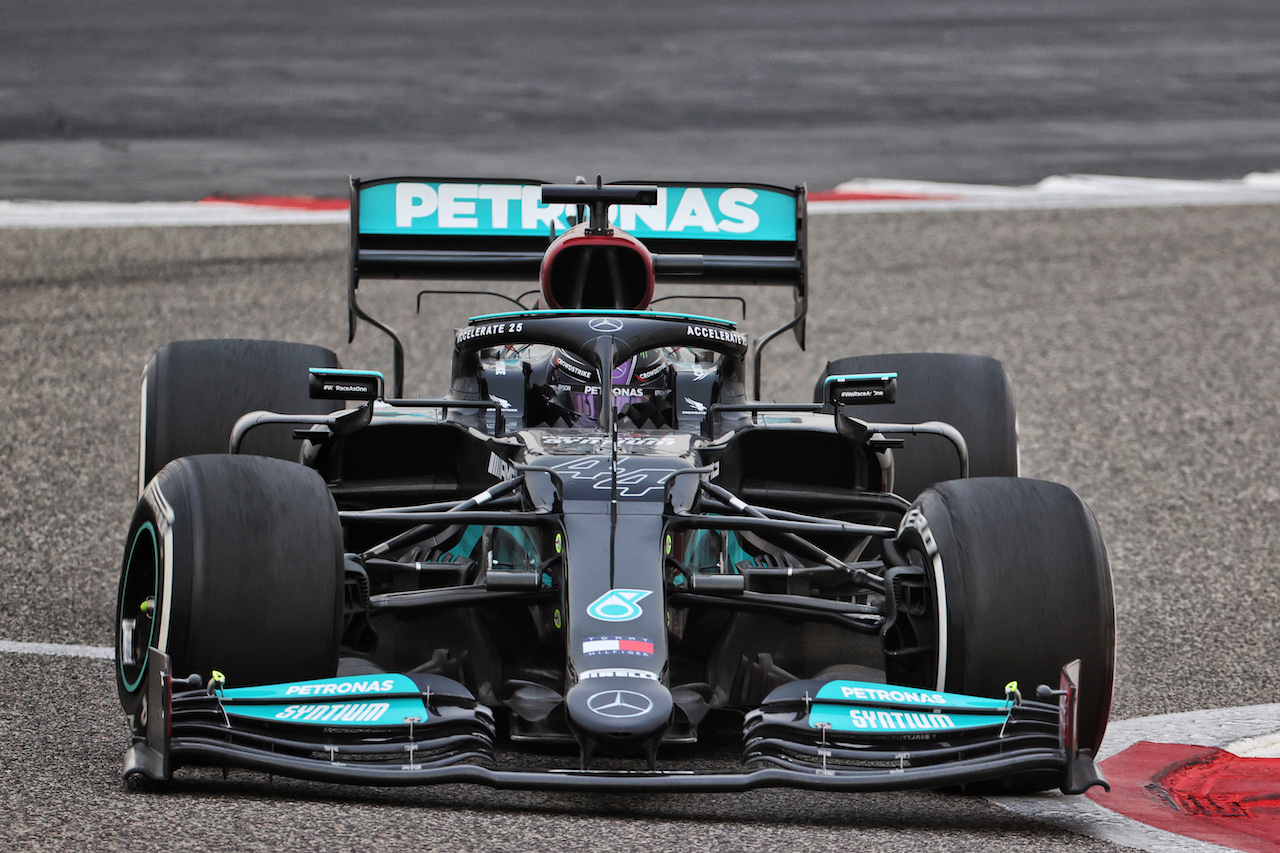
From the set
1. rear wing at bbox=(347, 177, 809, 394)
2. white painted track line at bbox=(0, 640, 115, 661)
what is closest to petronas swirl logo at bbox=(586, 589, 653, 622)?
white painted track line at bbox=(0, 640, 115, 661)

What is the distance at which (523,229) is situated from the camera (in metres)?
7.46

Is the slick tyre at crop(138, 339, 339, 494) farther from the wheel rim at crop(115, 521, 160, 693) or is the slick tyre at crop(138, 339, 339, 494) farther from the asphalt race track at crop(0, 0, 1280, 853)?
the wheel rim at crop(115, 521, 160, 693)

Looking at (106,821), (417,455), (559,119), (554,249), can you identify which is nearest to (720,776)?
(106,821)

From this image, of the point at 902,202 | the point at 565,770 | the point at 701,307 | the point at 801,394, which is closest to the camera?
the point at 565,770

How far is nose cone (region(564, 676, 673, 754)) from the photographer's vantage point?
423 centimetres

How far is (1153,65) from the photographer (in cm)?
2086

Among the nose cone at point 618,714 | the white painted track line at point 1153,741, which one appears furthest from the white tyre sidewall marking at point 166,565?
the white painted track line at point 1153,741

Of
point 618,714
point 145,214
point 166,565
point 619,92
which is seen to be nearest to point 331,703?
point 166,565

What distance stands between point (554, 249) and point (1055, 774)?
283 cm

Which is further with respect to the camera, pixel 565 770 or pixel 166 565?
pixel 166 565

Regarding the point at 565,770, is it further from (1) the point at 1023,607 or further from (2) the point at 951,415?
(2) the point at 951,415

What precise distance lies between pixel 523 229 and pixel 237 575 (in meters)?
3.30

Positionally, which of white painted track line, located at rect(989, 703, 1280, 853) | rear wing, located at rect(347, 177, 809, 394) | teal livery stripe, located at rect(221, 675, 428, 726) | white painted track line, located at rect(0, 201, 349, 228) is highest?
white painted track line, located at rect(0, 201, 349, 228)

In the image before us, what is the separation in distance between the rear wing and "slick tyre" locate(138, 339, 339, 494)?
64 cm
